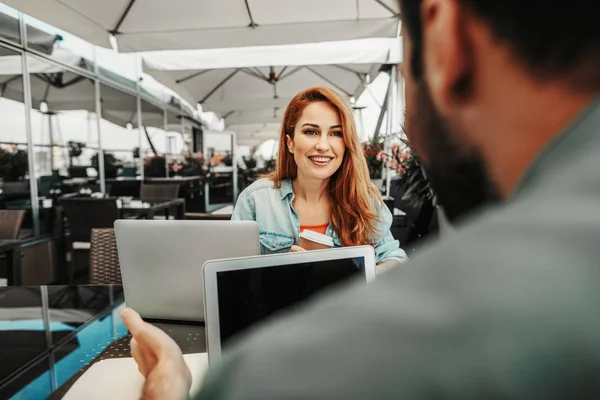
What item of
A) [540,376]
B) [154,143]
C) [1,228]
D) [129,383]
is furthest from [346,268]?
[154,143]

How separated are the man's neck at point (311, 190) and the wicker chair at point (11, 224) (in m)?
2.30

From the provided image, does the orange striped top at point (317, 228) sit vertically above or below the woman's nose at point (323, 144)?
below

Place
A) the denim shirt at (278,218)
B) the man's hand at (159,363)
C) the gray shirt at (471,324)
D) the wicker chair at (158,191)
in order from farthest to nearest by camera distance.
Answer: the wicker chair at (158,191) < the denim shirt at (278,218) < the man's hand at (159,363) < the gray shirt at (471,324)

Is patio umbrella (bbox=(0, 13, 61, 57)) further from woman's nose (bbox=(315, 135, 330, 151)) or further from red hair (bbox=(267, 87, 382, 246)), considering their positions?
woman's nose (bbox=(315, 135, 330, 151))

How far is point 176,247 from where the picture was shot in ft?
3.52

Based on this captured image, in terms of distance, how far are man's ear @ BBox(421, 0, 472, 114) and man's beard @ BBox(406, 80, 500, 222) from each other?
0.02m

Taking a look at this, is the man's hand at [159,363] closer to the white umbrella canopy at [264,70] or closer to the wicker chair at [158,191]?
the white umbrella canopy at [264,70]

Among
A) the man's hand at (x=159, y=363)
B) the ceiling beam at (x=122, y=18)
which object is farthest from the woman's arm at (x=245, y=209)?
the ceiling beam at (x=122, y=18)

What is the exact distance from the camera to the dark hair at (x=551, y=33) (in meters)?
0.25

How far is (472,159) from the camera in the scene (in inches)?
12.1

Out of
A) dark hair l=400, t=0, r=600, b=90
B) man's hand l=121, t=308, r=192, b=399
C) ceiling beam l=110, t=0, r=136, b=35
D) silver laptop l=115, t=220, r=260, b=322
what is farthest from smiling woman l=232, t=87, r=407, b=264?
ceiling beam l=110, t=0, r=136, b=35

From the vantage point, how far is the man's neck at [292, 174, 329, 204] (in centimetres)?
190

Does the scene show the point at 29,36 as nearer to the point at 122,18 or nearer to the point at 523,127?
the point at 122,18

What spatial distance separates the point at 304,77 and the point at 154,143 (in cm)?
383
